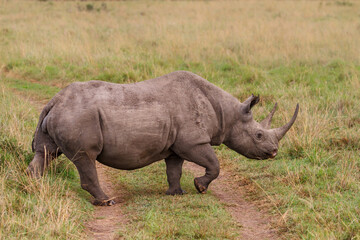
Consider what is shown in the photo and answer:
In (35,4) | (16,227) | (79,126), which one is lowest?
(35,4)

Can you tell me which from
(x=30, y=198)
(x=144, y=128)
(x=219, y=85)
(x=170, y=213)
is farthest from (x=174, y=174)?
(x=219, y=85)

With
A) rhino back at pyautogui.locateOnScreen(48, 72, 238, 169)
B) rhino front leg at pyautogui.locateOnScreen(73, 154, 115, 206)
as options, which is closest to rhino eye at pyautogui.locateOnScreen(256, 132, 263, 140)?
rhino back at pyautogui.locateOnScreen(48, 72, 238, 169)

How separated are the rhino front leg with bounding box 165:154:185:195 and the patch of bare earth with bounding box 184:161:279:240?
492mm

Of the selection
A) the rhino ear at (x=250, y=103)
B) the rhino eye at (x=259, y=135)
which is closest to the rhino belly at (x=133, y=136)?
the rhino ear at (x=250, y=103)

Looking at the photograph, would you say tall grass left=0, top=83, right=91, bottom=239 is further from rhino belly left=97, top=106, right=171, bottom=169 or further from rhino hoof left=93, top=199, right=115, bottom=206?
rhino belly left=97, top=106, right=171, bottom=169

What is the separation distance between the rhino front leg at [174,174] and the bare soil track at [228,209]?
49 centimetres

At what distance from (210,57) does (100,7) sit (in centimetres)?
1486

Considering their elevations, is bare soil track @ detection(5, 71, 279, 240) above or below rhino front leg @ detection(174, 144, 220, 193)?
below

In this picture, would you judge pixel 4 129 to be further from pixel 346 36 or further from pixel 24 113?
pixel 346 36

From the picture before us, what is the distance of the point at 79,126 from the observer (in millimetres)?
5660

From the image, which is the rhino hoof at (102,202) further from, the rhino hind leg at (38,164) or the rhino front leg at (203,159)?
the rhino front leg at (203,159)

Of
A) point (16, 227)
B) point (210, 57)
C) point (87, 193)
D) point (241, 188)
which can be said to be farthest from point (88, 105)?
point (210, 57)

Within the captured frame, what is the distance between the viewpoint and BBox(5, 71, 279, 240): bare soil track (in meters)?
5.16

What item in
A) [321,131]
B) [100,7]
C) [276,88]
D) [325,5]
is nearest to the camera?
[321,131]
